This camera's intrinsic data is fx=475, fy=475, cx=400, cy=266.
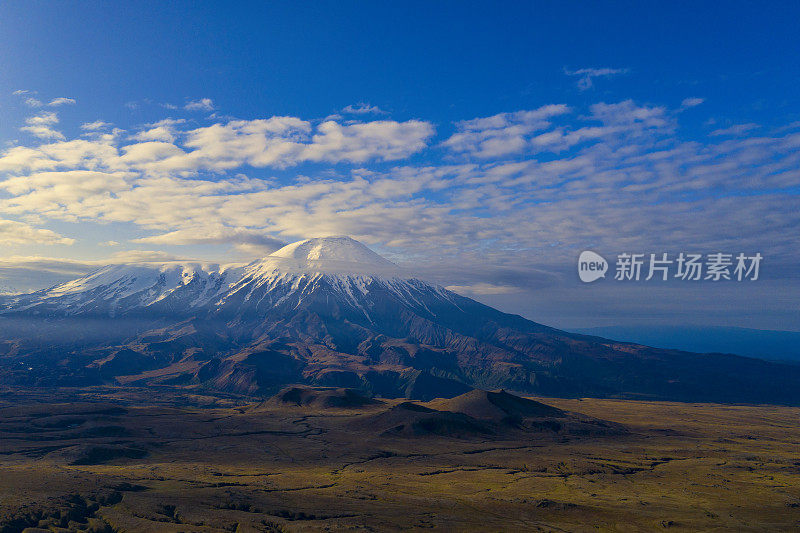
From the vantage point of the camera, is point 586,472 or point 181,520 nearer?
point 181,520

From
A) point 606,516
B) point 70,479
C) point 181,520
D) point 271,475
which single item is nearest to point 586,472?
point 606,516

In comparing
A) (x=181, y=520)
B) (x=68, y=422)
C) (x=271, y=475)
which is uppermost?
(x=181, y=520)

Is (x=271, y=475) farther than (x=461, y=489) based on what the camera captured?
Yes

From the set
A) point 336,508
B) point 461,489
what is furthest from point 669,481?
point 336,508

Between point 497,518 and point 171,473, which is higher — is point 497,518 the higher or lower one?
the higher one

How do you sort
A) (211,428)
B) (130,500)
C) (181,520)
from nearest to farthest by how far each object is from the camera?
1. (181,520)
2. (130,500)
3. (211,428)

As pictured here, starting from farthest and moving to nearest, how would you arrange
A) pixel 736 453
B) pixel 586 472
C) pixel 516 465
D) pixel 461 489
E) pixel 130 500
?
pixel 736 453, pixel 516 465, pixel 586 472, pixel 461 489, pixel 130 500

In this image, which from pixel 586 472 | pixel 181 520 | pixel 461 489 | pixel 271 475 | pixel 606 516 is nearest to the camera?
pixel 181 520

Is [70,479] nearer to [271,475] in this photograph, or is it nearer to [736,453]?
[271,475]

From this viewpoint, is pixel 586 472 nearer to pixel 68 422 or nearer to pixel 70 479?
pixel 70 479
